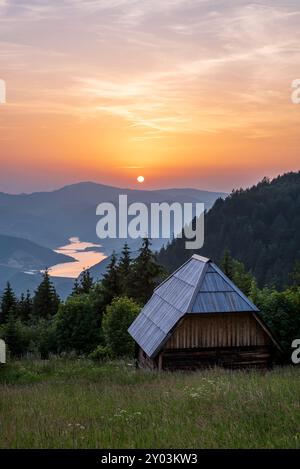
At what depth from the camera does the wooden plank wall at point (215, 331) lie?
2241 centimetres

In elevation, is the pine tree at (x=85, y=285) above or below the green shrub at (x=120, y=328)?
above

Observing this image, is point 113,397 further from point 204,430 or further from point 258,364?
point 258,364

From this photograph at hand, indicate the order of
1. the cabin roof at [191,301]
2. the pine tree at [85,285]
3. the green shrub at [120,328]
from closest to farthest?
the cabin roof at [191,301], the green shrub at [120,328], the pine tree at [85,285]

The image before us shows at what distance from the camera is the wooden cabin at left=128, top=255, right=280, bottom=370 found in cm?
2230

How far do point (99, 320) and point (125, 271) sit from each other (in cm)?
715

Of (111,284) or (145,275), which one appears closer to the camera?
(145,275)

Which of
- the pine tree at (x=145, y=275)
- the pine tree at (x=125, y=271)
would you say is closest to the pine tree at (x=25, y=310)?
the pine tree at (x=125, y=271)

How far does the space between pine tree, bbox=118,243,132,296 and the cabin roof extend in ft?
87.0

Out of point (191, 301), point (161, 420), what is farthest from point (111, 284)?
point (161, 420)

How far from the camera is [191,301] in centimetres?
2209

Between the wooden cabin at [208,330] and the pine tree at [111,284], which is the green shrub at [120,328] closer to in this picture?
the pine tree at [111,284]

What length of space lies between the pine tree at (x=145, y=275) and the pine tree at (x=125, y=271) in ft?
2.89

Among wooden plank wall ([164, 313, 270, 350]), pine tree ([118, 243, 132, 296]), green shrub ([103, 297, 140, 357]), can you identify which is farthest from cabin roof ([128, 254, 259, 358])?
pine tree ([118, 243, 132, 296])

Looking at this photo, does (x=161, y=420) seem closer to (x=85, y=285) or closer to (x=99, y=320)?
(x=99, y=320)
